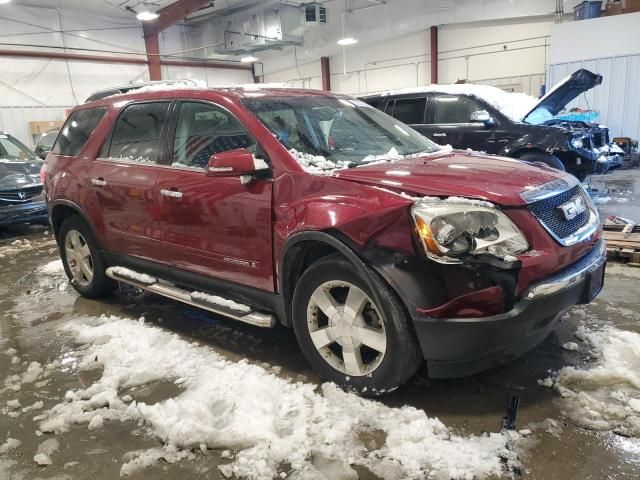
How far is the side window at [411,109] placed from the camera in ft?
25.1

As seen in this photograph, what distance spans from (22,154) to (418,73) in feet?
40.7

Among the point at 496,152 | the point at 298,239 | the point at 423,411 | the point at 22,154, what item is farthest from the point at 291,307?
the point at 22,154

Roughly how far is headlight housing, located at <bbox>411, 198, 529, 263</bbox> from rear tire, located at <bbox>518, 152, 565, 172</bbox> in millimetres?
5026

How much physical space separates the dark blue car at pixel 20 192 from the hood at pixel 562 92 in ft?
24.9

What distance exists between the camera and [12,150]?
8711 mm

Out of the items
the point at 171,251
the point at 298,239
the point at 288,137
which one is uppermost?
the point at 288,137

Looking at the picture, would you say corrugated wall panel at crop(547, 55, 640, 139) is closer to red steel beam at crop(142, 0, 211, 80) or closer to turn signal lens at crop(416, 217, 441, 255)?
red steel beam at crop(142, 0, 211, 80)

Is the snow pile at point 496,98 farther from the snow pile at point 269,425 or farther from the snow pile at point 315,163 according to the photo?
the snow pile at point 269,425

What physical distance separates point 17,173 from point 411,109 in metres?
6.44

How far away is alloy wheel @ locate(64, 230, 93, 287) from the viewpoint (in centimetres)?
449

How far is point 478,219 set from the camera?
7.43 feet

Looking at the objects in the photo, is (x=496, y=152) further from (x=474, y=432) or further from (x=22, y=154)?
(x=22, y=154)

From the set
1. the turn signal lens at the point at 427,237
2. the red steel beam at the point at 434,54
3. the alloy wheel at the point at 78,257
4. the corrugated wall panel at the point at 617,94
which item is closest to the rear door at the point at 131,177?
the alloy wheel at the point at 78,257

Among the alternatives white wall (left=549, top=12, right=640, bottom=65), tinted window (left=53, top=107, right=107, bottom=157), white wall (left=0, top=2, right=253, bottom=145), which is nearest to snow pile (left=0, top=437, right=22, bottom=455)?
tinted window (left=53, top=107, right=107, bottom=157)
